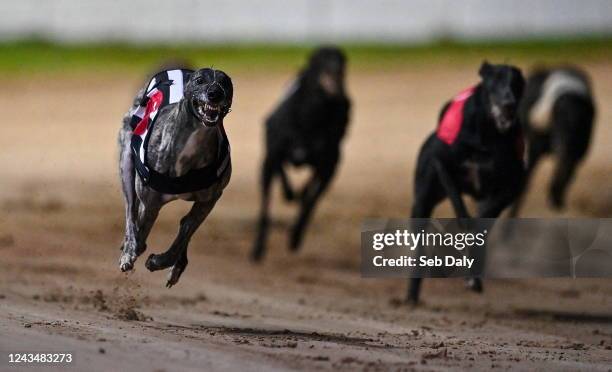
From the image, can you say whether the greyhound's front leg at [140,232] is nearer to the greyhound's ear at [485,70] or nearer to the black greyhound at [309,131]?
the greyhound's ear at [485,70]

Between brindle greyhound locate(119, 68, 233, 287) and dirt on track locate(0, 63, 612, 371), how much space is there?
42 centimetres

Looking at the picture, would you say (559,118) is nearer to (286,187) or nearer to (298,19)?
(286,187)

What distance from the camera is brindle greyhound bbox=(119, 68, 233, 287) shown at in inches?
237

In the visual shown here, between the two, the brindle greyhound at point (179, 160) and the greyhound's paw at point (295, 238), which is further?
the greyhound's paw at point (295, 238)

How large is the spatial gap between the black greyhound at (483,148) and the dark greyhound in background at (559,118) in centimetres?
416

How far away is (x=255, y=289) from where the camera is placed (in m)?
8.99

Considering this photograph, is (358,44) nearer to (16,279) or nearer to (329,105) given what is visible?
(329,105)

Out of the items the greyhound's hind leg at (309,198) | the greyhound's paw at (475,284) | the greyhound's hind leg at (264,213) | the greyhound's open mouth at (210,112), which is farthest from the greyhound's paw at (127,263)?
the greyhound's hind leg at (309,198)

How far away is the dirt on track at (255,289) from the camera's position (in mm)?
5887

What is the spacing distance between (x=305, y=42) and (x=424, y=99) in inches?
242

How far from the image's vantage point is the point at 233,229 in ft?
40.3

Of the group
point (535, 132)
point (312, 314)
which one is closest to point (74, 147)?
point (535, 132)

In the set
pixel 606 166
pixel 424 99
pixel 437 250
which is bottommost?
pixel 437 250

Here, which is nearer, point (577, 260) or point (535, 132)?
point (577, 260)
